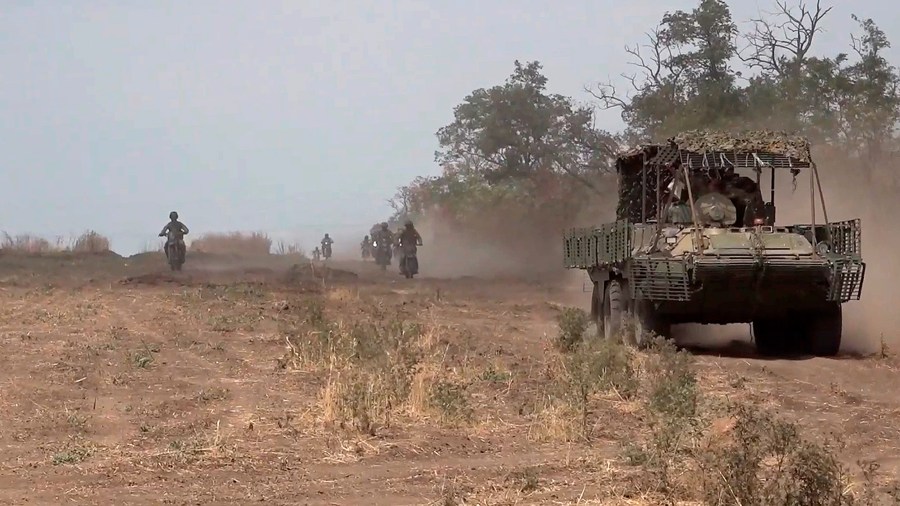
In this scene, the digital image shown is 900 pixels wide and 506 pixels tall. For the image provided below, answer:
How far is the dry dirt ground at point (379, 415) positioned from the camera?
7156mm

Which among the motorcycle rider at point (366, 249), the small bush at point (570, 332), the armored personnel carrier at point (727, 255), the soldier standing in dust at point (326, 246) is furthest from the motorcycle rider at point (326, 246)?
the small bush at point (570, 332)

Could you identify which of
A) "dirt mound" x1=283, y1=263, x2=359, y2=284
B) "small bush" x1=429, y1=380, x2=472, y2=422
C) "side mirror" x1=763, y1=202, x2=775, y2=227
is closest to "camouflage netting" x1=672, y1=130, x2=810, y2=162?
"side mirror" x1=763, y1=202, x2=775, y2=227

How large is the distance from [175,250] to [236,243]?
99.2 feet

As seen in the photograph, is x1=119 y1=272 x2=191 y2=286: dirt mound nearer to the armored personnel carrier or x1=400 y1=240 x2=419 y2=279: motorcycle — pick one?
x1=400 y1=240 x2=419 y2=279: motorcycle

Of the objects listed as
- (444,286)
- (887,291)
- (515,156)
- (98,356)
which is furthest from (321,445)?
(515,156)

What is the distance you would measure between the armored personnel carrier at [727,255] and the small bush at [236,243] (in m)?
44.6

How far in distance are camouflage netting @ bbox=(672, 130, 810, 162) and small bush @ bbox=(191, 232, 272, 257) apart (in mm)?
45239

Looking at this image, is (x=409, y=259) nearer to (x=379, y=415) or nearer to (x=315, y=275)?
(x=315, y=275)

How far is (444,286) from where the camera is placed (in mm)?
28688

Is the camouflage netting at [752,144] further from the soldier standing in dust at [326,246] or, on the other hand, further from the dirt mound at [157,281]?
the soldier standing in dust at [326,246]

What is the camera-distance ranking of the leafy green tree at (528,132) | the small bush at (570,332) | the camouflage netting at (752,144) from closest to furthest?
the camouflage netting at (752,144) < the small bush at (570,332) < the leafy green tree at (528,132)

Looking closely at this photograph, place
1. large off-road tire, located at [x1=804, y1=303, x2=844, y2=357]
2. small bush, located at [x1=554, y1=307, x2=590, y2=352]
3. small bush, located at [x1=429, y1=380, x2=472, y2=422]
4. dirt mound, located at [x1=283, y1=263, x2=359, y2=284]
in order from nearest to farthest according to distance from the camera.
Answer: small bush, located at [x1=429, y1=380, x2=472, y2=422] < large off-road tire, located at [x1=804, y1=303, x2=844, y2=357] < small bush, located at [x1=554, y1=307, x2=590, y2=352] < dirt mound, located at [x1=283, y1=263, x2=359, y2=284]

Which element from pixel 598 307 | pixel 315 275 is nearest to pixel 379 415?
pixel 598 307

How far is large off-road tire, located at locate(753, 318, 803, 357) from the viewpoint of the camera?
48.5ft
